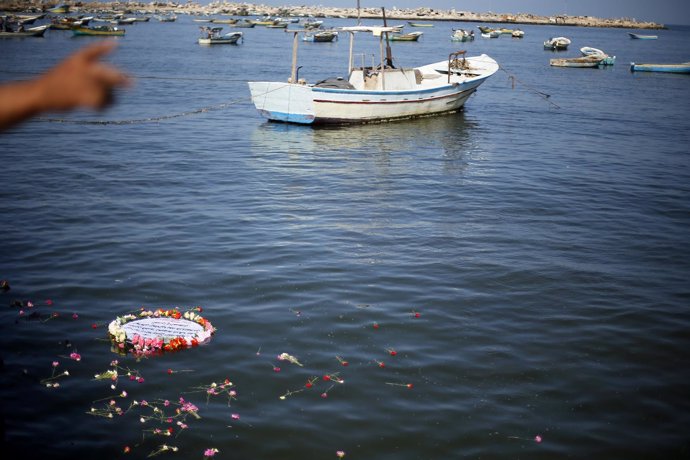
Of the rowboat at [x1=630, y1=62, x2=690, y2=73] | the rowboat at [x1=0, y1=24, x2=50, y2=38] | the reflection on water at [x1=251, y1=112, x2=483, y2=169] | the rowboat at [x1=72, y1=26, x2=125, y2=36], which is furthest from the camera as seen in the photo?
the rowboat at [x1=72, y1=26, x2=125, y2=36]

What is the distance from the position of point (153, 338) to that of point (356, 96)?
18.8 m

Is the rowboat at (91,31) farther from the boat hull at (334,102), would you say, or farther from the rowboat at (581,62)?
the boat hull at (334,102)

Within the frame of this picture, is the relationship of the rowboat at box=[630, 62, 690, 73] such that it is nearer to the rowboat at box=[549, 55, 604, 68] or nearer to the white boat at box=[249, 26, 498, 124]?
the rowboat at box=[549, 55, 604, 68]

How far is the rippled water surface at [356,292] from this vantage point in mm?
7203

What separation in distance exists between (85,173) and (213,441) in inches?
529

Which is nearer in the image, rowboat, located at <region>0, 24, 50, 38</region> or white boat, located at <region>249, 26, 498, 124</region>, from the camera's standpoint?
white boat, located at <region>249, 26, 498, 124</region>

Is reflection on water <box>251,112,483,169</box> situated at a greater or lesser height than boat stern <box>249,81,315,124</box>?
lesser

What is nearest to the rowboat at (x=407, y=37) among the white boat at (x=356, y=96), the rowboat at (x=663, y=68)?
the rowboat at (x=663, y=68)

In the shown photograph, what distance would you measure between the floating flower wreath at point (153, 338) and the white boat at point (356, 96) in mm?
17449

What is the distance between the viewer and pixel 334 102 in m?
25.7

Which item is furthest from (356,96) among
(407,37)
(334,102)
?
(407,37)

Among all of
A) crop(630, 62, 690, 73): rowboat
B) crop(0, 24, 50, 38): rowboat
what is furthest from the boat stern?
crop(0, 24, 50, 38): rowboat

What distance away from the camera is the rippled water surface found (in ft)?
23.6

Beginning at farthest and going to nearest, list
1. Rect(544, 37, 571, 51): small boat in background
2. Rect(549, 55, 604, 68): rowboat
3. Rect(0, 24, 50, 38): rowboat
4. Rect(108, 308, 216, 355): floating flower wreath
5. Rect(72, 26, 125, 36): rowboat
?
Rect(544, 37, 571, 51): small boat in background
Rect(72, 26, 125, 36): rowboat
Rect(0, 24, 50, 38): rowboat
Rect(549, 55, 604, 68): rowboat
Rect(108, 308, 216, 355): floating flower wreath
